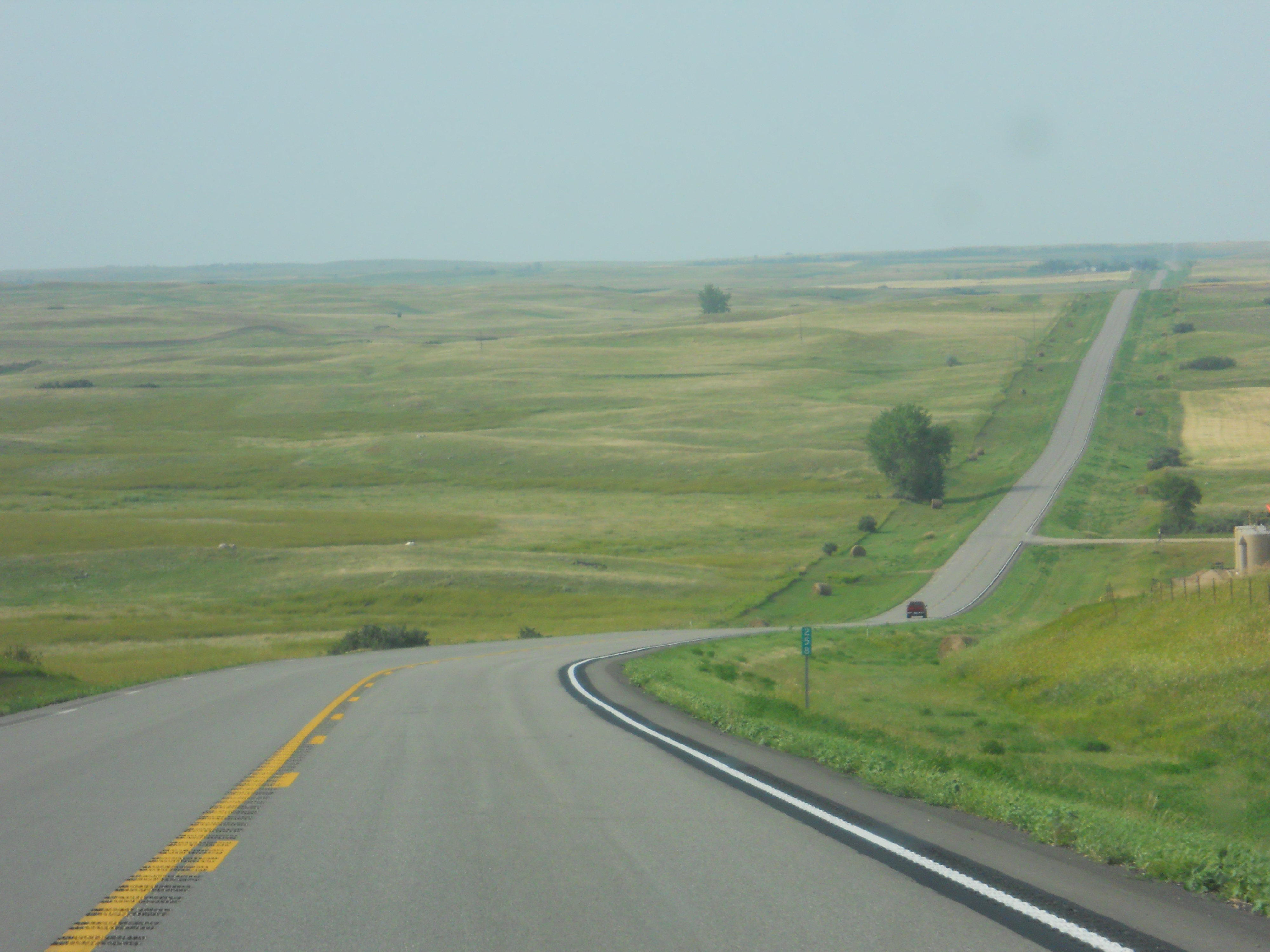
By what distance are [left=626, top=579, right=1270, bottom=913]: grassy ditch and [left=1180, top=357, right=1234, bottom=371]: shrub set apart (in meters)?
113

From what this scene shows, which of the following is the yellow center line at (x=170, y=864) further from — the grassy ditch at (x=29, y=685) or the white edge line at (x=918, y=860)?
the grassy ditch at (x=29, y=685)

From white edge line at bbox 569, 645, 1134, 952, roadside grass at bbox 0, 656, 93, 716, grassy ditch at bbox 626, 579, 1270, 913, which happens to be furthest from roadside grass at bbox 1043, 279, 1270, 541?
roadside grass at bbox 0, 656, 93, 716

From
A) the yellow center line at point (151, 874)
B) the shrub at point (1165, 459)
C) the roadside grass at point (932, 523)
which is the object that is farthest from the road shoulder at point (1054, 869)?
the shrub at point (1165, 459)

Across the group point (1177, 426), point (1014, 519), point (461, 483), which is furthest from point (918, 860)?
point (1177, 426)

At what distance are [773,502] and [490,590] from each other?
3455 centimetres

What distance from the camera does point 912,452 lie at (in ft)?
293

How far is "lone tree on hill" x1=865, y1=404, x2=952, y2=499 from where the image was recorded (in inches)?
3492

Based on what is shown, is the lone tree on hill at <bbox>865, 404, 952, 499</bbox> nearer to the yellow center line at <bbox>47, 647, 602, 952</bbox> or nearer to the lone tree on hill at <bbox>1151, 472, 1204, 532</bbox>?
the lone tree on hill at <bbox>1151, 472, 1204, 532</bbox>

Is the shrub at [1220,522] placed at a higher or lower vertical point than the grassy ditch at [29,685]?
lower

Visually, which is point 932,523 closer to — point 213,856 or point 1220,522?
point 1220,522

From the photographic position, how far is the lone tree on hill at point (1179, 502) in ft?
Result: 224

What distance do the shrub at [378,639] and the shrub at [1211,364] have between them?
12167 cm

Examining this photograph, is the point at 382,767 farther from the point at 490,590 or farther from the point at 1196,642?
the point at 490,590

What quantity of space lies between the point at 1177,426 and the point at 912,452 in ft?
116
